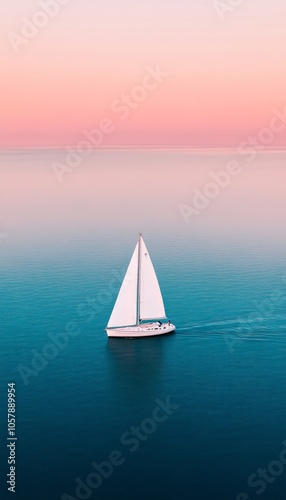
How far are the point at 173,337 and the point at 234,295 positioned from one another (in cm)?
2403

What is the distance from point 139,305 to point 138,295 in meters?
1.89

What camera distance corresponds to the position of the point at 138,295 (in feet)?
385

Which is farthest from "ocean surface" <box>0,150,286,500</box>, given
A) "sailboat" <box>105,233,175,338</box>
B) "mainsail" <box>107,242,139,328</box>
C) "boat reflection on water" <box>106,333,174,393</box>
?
"mainsail" <box>107,242,139,328</box>

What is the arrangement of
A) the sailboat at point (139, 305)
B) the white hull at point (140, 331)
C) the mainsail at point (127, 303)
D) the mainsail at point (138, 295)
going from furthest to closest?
the mainsail at point (138, 295)
the mainsail at point (127, 303)
the sailboat at point (139, 305)
the white hull at point (140, 331)

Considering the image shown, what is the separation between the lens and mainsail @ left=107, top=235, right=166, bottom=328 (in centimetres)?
11425

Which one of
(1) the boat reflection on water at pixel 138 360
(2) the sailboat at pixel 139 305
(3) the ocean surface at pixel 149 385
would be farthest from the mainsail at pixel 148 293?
(1) the boat reflection on water at pixel 138 360

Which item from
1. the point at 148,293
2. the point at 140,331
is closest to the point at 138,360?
the point at 140,331

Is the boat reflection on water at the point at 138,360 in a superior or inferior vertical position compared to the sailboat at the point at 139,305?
inferior

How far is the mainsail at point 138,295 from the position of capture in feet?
375

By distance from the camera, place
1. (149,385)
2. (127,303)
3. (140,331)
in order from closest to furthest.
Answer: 1. (149,385)
2. (140,331)
3. (127,303)

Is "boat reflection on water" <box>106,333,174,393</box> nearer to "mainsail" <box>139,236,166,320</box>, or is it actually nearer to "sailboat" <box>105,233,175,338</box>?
"sailboat" <box>105,233,175,338</box>

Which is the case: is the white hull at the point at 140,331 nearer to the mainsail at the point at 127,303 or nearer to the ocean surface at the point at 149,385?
the ocean surface at the point at 149,385

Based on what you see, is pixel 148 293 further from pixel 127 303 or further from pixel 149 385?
pixel 149 385

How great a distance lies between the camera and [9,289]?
134 metres
